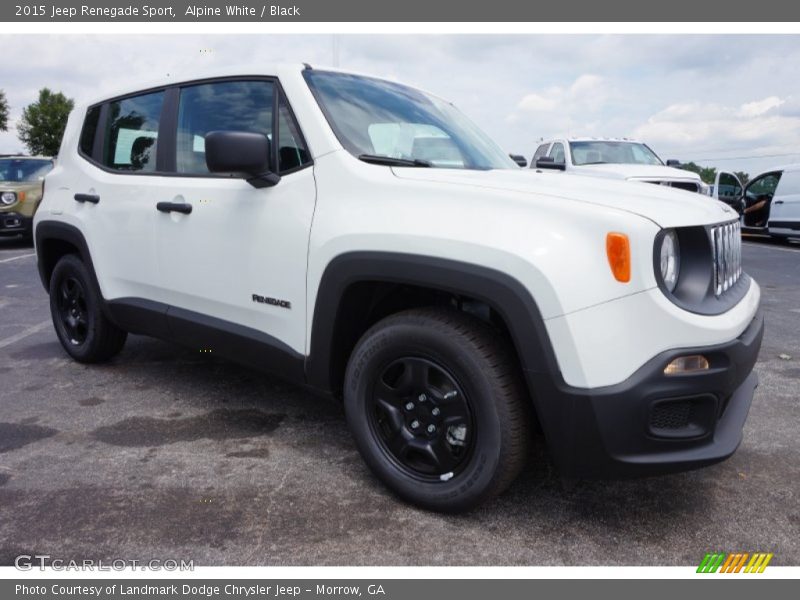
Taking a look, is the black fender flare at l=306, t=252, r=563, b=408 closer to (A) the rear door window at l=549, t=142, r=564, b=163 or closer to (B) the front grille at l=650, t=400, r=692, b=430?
(B) the front grille at l=650, t=400, r=692, b=430

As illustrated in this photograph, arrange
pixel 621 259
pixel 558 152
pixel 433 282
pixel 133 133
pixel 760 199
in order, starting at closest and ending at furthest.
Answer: pixel 621 259 → pixel 433 282 → pixel 133 133 → pixel 558 152 → pixel 760 199

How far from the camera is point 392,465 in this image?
268 cm

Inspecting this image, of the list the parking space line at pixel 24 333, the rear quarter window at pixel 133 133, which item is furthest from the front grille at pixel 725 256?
the parking space line at pixel 24 333

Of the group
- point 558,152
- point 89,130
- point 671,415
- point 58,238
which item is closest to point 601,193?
point 671,415

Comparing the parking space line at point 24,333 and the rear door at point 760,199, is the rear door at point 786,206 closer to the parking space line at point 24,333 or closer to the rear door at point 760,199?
the rear door at point 760,199

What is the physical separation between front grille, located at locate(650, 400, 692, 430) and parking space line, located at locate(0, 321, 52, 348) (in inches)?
192

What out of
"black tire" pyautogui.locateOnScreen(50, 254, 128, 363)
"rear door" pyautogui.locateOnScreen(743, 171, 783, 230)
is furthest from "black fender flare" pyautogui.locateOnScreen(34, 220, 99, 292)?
"rear door" pyautogui.locateOnScreen(743, 171, 783, 230)

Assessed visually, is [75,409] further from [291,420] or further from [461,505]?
[461,505]

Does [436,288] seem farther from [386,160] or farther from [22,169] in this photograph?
[22,169]

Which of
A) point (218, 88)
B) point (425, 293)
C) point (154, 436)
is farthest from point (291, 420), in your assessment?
point (218, 88)

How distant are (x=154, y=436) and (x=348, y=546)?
4.74 feet

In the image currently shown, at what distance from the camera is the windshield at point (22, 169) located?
43.6ft

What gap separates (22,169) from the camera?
44.2ft

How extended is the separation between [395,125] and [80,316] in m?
2.66
